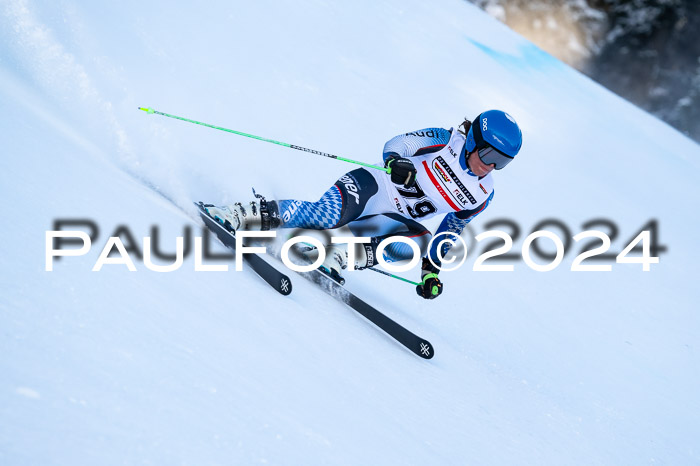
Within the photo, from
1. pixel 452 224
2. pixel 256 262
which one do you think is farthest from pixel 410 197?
pixel 256 262

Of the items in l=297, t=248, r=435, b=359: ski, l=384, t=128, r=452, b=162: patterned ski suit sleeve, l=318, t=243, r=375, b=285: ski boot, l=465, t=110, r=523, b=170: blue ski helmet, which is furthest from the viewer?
l=384, t=128, r=452, b=162: patterned ski suit sleeve

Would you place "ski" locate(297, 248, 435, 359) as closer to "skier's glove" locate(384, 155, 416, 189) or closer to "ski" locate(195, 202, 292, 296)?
"ski" locate(195, 202, 292, 296)

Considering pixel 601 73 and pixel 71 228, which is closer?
pixel 71 228

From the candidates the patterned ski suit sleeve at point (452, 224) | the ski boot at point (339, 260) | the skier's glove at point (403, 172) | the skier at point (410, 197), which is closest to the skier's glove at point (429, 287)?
the skier at point (410, 197)

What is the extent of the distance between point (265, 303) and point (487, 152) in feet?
5.15

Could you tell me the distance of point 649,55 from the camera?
48938 millimetres

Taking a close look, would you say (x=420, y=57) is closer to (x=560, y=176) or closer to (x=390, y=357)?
(x=560, y=176)

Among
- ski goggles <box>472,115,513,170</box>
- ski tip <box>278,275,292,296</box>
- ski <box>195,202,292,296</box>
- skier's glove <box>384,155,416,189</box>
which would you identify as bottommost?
ski tip <box>278,275,292,296</box>

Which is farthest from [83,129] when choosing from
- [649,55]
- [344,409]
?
[649,55]

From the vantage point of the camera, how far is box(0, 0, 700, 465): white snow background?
1387mm

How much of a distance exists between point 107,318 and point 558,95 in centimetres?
1543

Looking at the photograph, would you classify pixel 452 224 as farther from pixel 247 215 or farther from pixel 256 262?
pixel 256 262

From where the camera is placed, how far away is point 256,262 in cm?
277

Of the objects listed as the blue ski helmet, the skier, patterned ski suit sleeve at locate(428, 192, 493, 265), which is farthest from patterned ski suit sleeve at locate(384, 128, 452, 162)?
patterned ski suit sleeve at locate(428, 192, 493, 265)
